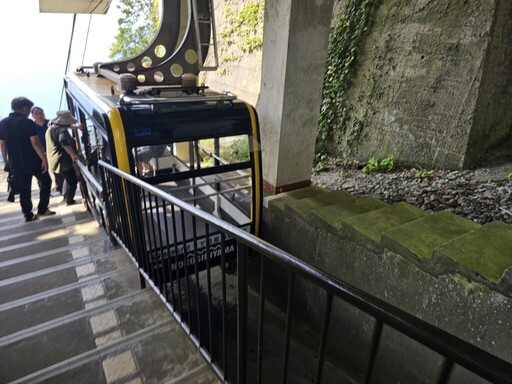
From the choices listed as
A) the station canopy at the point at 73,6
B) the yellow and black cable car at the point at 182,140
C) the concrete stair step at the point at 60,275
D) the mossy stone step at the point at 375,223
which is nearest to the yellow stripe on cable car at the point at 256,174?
the yellow and black cable car at the point at 182,140

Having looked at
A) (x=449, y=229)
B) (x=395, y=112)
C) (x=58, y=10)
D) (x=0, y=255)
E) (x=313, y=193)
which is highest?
(x=58, y=10)

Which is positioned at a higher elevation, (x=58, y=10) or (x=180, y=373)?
(x=58, y=10)

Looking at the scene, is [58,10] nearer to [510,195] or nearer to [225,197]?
[225,197]

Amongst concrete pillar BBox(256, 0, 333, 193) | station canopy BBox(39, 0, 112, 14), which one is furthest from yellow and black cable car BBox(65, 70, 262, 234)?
station canopy BBox(39, 0, 112, 14)

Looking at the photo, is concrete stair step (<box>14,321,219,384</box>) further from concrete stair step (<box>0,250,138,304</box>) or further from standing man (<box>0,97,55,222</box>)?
standing man (<box>0,97,55,222</box>)

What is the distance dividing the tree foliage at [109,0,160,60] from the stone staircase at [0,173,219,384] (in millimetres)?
11699

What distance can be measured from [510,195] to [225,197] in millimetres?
3501

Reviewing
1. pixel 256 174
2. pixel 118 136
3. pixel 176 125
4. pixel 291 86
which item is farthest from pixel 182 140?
pixel 291 86

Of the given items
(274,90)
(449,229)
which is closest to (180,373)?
(449,229)

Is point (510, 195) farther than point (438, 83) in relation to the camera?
No

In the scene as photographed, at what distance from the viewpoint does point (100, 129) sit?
3461mm

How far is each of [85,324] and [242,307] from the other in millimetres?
1741

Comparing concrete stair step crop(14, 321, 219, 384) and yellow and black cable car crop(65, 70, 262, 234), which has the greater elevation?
yellow and black cable car crop(65, 70, 262, 234)

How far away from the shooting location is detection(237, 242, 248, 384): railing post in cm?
142
